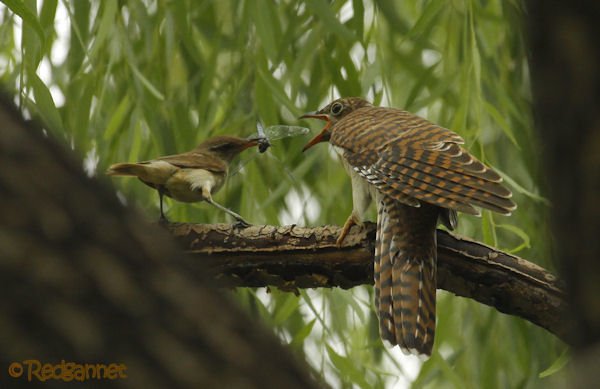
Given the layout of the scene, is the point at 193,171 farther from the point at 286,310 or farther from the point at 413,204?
the point at 413,204

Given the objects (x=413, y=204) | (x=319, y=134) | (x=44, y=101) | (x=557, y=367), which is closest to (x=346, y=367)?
(x=413, y=204)

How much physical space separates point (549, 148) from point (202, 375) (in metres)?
0.42

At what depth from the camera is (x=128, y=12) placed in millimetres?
3871

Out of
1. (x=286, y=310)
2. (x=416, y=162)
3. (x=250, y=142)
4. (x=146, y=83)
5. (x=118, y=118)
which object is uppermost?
(x=146, y=83)

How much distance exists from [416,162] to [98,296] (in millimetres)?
2667

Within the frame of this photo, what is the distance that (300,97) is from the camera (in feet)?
13.8

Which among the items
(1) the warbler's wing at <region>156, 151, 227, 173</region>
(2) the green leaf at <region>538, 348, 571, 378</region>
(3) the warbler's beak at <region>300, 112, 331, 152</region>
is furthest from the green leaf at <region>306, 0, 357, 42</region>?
(2) the green leaf at <region>538, 348, 571, 378</region>

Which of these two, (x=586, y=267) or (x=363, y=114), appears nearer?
(x=586, y=267)

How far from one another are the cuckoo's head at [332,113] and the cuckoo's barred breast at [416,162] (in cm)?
Answer: 5

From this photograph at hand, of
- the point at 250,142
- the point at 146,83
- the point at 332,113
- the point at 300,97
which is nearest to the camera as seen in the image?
the point at 146,83

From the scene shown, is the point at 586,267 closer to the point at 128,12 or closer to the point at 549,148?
the point at 549,148

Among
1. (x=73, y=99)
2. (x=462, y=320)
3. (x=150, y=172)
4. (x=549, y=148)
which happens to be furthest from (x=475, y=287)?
(x=549, y=148)

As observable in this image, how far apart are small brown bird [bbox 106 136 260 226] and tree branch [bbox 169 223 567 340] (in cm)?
11

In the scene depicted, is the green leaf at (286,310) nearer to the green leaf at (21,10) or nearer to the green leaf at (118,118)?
the green leaf at (118,118)
